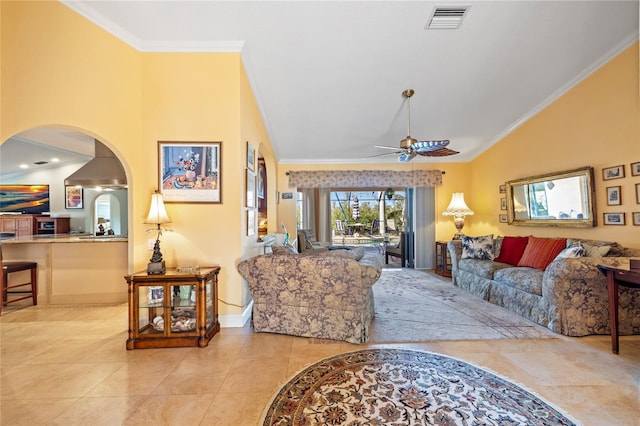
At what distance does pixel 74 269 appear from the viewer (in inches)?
153

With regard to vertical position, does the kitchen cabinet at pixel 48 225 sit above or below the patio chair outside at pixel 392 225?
above

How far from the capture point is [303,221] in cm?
804

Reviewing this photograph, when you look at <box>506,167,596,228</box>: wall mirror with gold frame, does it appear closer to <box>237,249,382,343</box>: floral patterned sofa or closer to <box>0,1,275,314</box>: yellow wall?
<box>237,249,382,343</box>: floral patterned sofa

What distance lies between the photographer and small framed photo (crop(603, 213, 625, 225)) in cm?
327

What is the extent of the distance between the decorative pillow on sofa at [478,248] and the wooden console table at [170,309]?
4.25 meters

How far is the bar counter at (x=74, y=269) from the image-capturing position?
153 inches

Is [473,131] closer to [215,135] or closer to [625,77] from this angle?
[625,77]

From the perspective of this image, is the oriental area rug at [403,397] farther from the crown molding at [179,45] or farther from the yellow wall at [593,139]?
the crown molding at [179,45]

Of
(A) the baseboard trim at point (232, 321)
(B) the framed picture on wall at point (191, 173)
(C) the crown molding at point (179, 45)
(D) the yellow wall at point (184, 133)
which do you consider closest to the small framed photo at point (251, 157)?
(D) the yellow wall at point (184, 133)

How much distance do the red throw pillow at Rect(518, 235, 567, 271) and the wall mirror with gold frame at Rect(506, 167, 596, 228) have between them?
0.37 metres

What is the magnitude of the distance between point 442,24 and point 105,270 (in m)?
5.36

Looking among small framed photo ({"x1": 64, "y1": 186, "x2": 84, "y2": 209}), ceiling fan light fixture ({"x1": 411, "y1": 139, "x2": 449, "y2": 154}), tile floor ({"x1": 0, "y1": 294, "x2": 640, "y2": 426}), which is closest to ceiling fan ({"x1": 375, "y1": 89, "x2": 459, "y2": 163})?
ceiling fan light fixture ({"x1": 411, "y1": 139, "x2": 449, "y2": 154})

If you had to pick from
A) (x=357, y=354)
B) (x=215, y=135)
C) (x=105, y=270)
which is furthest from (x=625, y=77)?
(x=105, y=270)

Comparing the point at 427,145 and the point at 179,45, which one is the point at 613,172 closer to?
the point at 427,145
